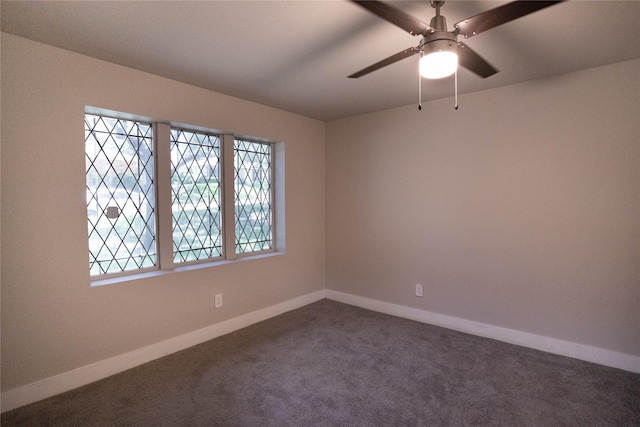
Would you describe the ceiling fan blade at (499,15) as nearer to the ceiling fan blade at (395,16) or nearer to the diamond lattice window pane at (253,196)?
the ceiling fan blade at (395,16)

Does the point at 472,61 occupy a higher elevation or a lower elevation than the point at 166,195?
higher

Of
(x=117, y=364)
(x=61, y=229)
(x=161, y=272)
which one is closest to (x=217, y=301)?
(x=161, y=272)

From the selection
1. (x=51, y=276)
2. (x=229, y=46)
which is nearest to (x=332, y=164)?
(x=229, y=46)

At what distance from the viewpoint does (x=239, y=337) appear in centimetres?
304

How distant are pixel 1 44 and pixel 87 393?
2.17 meters

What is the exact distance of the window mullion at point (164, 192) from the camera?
2.74m

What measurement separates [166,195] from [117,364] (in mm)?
1300

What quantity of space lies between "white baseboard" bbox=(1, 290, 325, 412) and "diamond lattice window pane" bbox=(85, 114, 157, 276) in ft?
2.12

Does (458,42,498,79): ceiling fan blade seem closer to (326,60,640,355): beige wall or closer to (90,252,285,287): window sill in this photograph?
(326,60,640,355): beige wall

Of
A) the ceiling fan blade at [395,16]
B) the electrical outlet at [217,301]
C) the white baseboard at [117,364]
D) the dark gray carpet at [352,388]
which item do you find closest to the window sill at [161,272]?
Result: the electrical outlet at [217,301]

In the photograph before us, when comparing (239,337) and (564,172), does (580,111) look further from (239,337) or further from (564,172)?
(239,337)

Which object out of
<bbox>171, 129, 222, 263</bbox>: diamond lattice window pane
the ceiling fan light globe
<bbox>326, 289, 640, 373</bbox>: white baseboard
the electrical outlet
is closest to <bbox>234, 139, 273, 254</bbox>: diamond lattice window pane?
<bbox>171, 129, 222, 263</bbox>: diamond lattice window pane

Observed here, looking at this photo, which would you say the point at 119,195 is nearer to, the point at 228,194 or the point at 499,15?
the point at 228,194

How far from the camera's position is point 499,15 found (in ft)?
4.48
